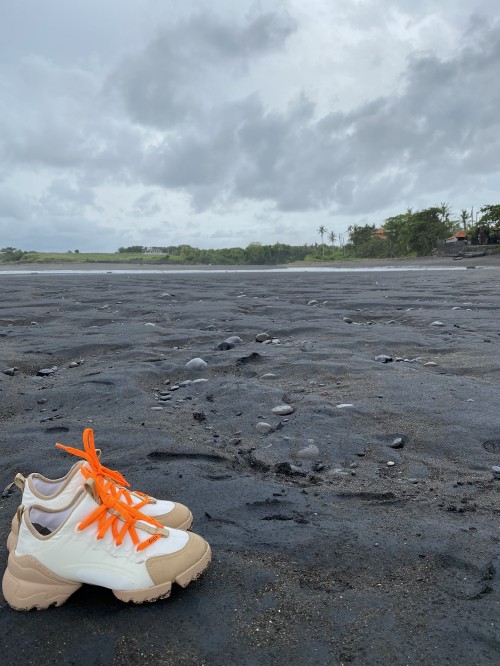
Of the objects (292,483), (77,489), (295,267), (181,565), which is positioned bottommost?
(292,483)

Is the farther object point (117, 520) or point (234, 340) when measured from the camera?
point (234, 340)

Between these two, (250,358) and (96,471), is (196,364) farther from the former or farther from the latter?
(96,471)

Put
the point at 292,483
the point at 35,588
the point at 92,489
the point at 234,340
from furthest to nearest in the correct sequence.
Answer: the point at 234,340
the point at 292,483
the point at 92,489
the point at 35,588

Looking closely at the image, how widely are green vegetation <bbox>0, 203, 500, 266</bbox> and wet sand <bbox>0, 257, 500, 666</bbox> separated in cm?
5887

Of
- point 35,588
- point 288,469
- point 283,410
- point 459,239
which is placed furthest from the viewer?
point 459,239

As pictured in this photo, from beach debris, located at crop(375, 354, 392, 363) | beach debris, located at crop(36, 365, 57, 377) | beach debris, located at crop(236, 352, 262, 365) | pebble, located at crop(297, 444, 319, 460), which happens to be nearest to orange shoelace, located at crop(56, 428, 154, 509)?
pebble, located at crop(297, 444, 319, 460)

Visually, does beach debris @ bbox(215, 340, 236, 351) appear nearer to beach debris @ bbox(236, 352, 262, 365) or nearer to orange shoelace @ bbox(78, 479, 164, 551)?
beach debris @ bbox(236, 352, 262, 365)

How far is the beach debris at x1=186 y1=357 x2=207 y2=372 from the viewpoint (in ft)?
17.1

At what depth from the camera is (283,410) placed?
3904mm

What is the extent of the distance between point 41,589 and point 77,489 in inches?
13.6

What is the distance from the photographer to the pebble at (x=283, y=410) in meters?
3.88

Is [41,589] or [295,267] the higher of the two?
[295,267]

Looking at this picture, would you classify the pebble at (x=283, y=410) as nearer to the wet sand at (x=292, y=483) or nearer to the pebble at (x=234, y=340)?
the wet sand at (x=292, y=483)

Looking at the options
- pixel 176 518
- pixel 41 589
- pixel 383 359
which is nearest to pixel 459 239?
pixel 383 359
